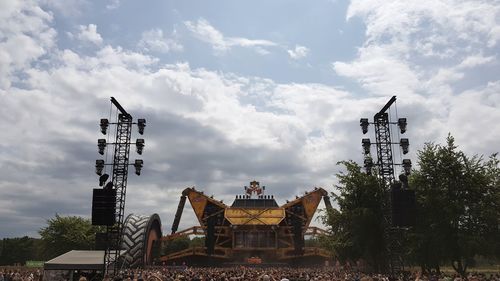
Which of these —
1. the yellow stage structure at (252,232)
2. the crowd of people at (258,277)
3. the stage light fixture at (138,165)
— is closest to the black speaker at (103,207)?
the stage light fixture at (138,165)

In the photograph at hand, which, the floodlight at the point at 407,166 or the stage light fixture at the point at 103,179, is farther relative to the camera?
the stage light fixture at the point at 103,179

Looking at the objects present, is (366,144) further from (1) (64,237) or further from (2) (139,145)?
(1) (64,237)

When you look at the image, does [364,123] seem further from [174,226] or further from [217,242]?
[174,226]

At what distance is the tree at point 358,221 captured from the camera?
3434 cm

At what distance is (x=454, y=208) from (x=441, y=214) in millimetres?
1122

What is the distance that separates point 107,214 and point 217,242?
151ft

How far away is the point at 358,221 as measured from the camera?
1348 inches

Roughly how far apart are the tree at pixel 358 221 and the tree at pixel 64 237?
40017 mm

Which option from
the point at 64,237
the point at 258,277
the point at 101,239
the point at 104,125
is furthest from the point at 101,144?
the point at 64,237

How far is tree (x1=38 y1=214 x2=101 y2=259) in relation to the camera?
6306cm

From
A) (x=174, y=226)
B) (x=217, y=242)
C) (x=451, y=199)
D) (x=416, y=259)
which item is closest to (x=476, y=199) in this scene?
(x=451, y=199)

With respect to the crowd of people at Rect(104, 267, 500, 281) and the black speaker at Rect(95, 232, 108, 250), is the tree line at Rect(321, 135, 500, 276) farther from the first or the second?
the black speaker at Rect(95, 232, 108, 250)

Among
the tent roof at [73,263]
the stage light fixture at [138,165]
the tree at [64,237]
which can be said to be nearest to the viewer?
the tent roof at [73,263]

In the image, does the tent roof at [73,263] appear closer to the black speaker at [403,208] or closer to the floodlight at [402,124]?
the black speaker at [403,208]
